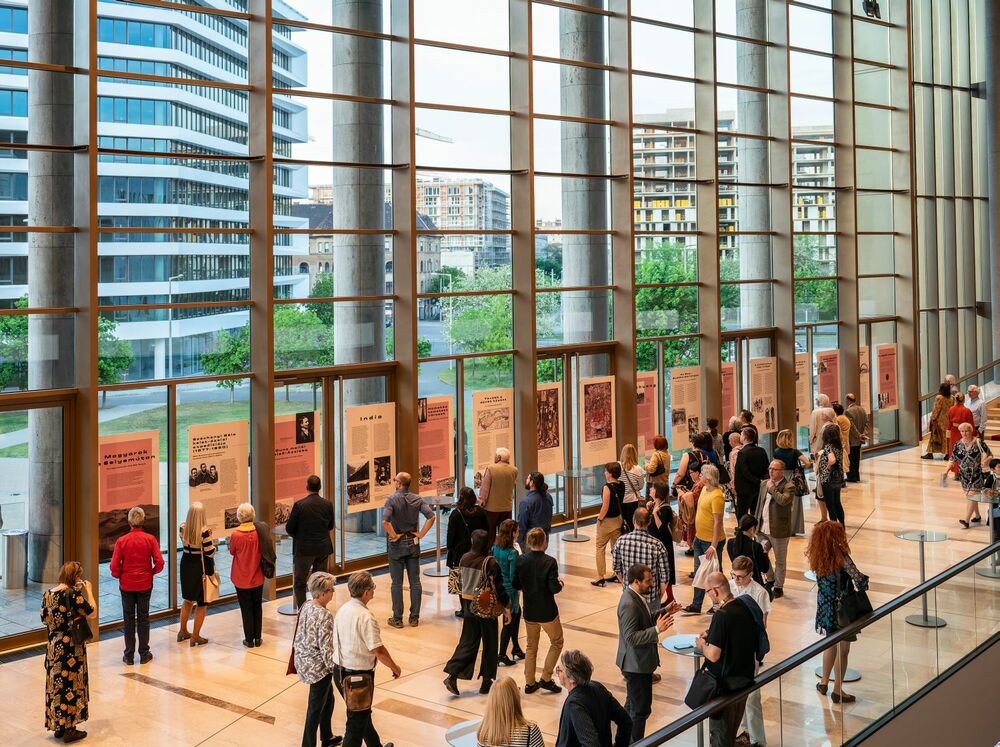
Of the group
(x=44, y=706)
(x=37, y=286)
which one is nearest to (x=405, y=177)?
(x=37, y=286)

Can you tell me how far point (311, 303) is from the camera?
12.6 meters

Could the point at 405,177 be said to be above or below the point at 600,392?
above

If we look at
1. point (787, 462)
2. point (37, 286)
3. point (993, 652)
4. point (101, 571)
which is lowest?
point (993, 652)

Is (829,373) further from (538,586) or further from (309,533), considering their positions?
(538,586)

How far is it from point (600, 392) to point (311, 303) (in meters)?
5.03

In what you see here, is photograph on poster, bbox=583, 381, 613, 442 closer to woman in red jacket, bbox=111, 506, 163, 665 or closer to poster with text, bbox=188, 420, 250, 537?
poster with text, bbox=188, 420, 250, 537

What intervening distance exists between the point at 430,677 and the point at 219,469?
3.79m

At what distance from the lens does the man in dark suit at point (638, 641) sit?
7.05 meters

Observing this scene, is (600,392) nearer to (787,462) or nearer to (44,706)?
(787,462)

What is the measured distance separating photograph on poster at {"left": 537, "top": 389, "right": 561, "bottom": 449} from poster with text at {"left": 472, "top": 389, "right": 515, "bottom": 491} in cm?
45

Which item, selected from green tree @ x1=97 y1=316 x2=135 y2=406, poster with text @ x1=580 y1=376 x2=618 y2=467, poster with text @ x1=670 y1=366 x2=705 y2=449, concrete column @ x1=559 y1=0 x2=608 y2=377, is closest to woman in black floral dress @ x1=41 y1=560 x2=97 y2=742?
green tree @ x1=97 y1=316 x2=135 y2=406

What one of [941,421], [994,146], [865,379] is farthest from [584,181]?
[994,146]

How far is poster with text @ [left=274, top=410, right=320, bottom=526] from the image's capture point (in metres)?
11.9

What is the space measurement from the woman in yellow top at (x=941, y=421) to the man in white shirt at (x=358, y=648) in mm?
14679
